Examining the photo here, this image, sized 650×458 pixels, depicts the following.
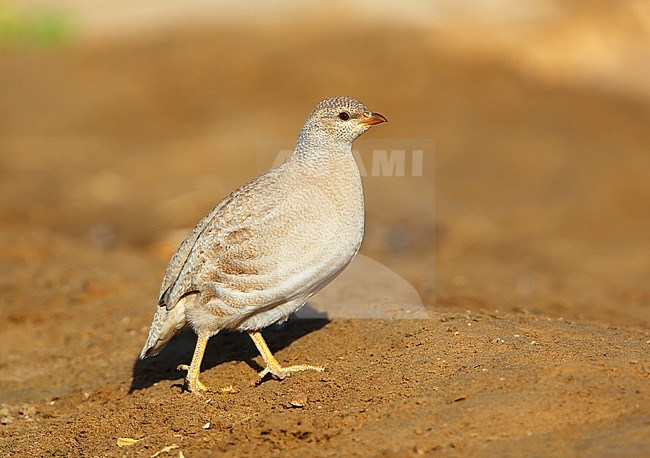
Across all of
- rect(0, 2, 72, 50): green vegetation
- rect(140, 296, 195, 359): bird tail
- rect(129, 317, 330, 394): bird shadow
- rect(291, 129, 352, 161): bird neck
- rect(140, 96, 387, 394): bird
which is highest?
rect(0, 2, 72, 50): green vegetation

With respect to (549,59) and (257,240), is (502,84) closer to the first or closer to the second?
(549,59)

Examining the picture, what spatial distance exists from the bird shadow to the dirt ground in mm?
35

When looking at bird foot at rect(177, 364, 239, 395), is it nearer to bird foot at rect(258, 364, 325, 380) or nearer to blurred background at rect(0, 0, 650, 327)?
bird foot at rect(258, 364, 325, 380)

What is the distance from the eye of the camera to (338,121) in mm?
6523

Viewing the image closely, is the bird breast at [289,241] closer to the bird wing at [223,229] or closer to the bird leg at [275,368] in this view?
the bird wing at [223,229]

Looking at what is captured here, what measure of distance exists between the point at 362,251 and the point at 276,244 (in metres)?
6.87

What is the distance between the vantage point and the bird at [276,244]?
242 inches

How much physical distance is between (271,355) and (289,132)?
11780 mm

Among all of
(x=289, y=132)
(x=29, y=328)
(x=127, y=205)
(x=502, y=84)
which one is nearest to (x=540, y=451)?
(x=29, y=328)

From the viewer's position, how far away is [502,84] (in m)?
21.0

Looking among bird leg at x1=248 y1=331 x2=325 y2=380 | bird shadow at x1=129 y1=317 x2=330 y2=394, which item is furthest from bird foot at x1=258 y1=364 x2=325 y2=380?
bird shadow at x1=129 y1=317 x2=330 y2=394

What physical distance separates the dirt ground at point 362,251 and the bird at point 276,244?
0.61 metres

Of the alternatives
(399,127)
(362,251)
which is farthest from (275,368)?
(399,127)

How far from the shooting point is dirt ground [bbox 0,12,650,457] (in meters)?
5.48
